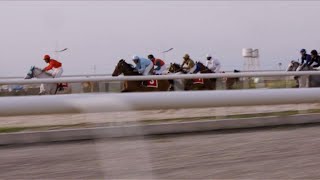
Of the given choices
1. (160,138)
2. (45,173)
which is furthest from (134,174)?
(160,138)

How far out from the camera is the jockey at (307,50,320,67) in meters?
15.0

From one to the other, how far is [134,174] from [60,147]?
2.51 metres

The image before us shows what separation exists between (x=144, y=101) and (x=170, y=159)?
5.77 ft

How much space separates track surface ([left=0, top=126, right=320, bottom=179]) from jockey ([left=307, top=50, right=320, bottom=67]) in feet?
30.4

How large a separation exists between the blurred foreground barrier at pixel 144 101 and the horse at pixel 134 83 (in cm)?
918

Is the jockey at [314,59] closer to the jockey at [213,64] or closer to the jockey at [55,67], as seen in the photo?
the jockey at [213,64]

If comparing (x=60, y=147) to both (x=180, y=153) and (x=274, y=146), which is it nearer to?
(x=180, y=153)

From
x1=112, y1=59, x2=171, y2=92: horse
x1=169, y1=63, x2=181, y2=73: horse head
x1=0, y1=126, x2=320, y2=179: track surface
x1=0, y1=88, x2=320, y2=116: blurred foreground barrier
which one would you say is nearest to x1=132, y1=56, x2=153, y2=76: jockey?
x1=112, y1=59, x2=171, y2=92: horse

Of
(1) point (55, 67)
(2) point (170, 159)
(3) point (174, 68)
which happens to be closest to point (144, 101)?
(2) point (170, 159)

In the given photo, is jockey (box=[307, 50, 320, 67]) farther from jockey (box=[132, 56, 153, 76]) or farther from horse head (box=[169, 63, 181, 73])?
jockey (box=[132, 56, 153, 76])

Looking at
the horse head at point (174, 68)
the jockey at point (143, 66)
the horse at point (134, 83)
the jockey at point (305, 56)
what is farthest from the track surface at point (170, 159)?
the jockey at point (305, 56)

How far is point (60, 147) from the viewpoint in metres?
5.78

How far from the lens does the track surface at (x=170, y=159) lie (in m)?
3.55

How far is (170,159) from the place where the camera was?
4797 mm
